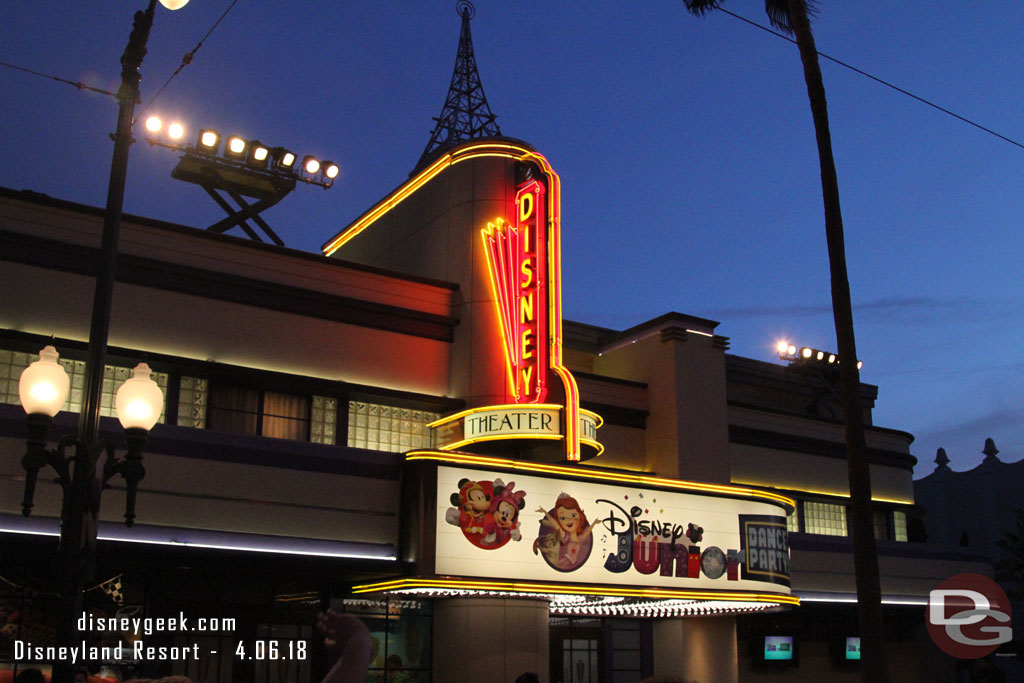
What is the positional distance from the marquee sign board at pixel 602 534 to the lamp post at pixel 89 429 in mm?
8128

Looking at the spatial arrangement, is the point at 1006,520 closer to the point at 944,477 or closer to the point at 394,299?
the point at 944,477

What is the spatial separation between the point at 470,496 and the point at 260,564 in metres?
3.56

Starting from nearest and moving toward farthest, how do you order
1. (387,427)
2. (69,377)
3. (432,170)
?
(69,377)
(387,427)
(432,170)

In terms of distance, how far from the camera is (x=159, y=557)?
627 inches

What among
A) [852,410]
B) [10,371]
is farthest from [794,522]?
[10,371]

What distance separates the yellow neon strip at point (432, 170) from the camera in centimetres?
2189

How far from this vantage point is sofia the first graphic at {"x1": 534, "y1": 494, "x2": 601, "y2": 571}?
18.5 meters

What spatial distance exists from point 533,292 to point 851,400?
7.12 m

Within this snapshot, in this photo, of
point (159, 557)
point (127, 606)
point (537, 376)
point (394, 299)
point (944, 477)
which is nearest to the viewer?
point (159, 557)

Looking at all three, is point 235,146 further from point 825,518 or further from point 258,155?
point 825,518

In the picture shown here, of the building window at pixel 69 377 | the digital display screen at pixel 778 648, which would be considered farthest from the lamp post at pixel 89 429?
the digital display screen at pixel 778 648

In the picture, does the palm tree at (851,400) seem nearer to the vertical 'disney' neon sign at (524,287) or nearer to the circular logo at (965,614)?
the vertical 'disney' neon sign at (524,287)

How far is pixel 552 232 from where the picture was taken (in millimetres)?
20281

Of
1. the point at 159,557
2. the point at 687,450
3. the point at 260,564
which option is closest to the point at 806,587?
the point at 687,450
